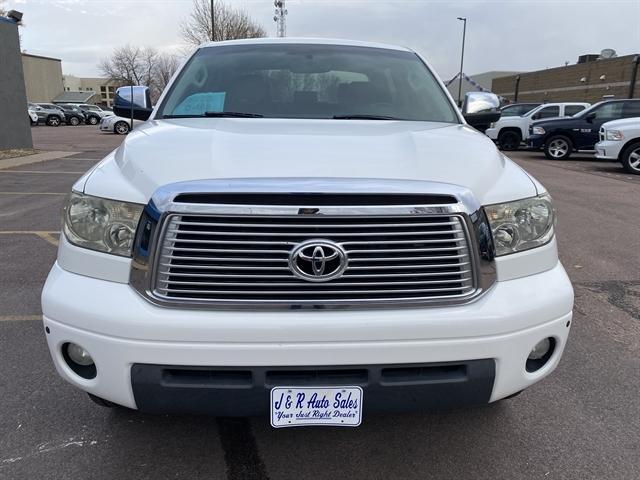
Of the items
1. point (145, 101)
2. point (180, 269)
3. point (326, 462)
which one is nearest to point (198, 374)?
point (180, 269)

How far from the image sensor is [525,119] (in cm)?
1906

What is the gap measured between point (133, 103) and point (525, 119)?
58.0 ft

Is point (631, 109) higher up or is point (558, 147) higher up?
point (631, 109)

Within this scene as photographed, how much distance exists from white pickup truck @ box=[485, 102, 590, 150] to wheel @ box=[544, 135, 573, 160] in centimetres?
255

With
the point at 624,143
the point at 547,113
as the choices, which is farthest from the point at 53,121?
the point at 624,143

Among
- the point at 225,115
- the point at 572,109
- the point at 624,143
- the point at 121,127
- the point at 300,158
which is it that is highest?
the point at 225,115

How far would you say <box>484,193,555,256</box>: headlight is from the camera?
211cm

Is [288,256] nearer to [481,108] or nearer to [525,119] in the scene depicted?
[481,108]

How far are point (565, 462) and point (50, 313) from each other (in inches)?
88.6

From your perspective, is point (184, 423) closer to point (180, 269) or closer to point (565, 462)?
point (180, 269)

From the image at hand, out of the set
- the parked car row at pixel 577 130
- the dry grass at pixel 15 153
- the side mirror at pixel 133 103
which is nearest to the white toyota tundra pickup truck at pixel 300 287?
the side mirror at pixel 133 103

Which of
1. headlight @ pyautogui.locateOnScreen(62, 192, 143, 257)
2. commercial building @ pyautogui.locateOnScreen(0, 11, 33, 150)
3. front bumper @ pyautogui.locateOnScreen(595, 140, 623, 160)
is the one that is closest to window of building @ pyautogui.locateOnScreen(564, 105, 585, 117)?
front bumper @ pyautogui.locateOnScreen(595, 140, 623, 160)

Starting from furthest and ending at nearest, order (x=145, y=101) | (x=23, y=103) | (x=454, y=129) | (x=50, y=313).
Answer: (x=23, y=103) → (x=145, y=101) → (x=454, y=129) → (x=50, y=313)

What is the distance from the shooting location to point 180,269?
193cm
